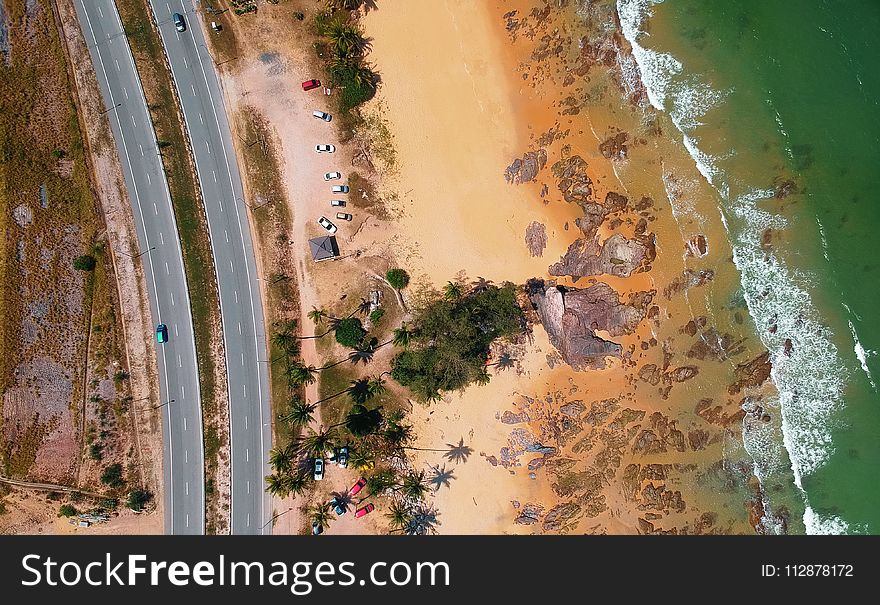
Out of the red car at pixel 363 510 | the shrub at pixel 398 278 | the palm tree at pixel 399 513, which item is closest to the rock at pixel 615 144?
the shrub at pixel 398 278

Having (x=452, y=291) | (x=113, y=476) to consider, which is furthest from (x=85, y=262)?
(x=452, y=291)

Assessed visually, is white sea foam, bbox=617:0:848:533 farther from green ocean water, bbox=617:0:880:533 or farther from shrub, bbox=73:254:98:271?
shrub, bbox=73:254:98:271

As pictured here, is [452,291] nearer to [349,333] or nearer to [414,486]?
[349,333]

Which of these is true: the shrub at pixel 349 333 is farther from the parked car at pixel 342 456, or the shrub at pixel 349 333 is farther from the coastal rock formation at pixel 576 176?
the coastal rock formation at pixel 576 176
